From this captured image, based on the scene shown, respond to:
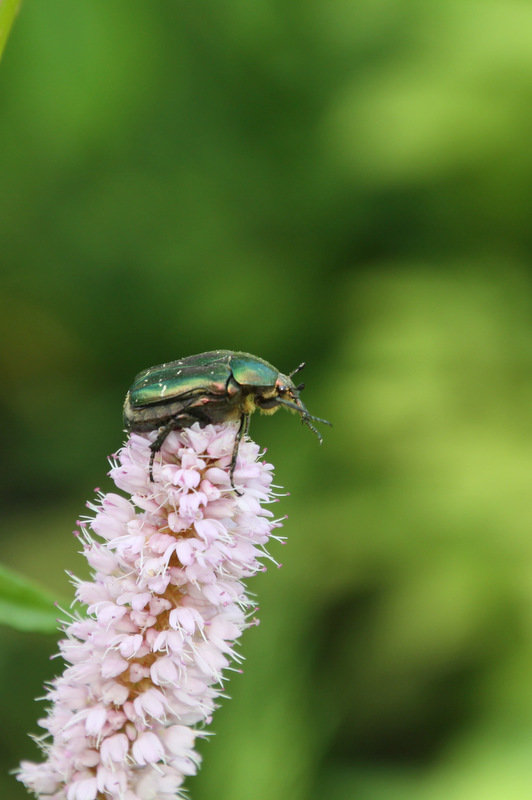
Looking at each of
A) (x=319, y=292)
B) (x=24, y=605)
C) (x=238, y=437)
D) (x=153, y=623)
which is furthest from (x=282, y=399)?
(x=319, y=292)

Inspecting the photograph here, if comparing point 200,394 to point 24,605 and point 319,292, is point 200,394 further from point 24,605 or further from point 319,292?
point 319,292

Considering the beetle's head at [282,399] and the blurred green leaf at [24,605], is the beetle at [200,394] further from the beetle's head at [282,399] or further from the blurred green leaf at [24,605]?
the blurred green leaf at [24,605]

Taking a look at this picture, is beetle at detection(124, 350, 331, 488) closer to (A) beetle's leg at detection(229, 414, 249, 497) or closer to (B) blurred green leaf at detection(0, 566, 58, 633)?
(A) beetle's leg at detection(229, 414, 249, 497)

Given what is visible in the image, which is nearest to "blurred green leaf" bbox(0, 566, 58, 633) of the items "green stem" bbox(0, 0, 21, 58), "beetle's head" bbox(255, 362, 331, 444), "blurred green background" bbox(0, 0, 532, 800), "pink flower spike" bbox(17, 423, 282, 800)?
"pink flower spike" bbox(17, 423, 282, 800)

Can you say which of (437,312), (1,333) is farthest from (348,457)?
(1,333)

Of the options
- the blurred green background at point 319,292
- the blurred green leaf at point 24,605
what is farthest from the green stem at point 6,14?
the blurred green background at point 319,292
